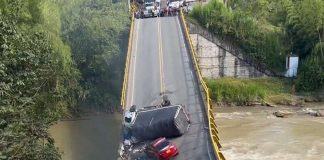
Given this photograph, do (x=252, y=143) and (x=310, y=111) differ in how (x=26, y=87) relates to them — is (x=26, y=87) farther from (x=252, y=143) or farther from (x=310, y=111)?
(x=310, y=111)

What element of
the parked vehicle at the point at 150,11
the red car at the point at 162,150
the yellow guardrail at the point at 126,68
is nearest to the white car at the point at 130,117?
the yellow guardrail at the point at 126,68

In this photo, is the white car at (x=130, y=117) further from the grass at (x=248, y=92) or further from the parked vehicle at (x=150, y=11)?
the grass at (x=248, y=92)

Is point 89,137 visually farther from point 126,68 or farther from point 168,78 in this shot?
point 168,78

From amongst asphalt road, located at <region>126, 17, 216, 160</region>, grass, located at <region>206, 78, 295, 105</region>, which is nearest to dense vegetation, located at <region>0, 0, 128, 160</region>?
asphalt road, located at <region>126, 17, 216, 160</region>

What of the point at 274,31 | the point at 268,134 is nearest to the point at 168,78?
the point at 268,134

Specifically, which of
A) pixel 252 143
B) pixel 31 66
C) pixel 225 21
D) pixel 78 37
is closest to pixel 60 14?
pixel 78 37

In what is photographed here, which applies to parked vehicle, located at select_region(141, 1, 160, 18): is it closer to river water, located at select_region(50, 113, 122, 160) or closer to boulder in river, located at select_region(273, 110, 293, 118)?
river water, located at select_region(50, 113, 122, 160)
